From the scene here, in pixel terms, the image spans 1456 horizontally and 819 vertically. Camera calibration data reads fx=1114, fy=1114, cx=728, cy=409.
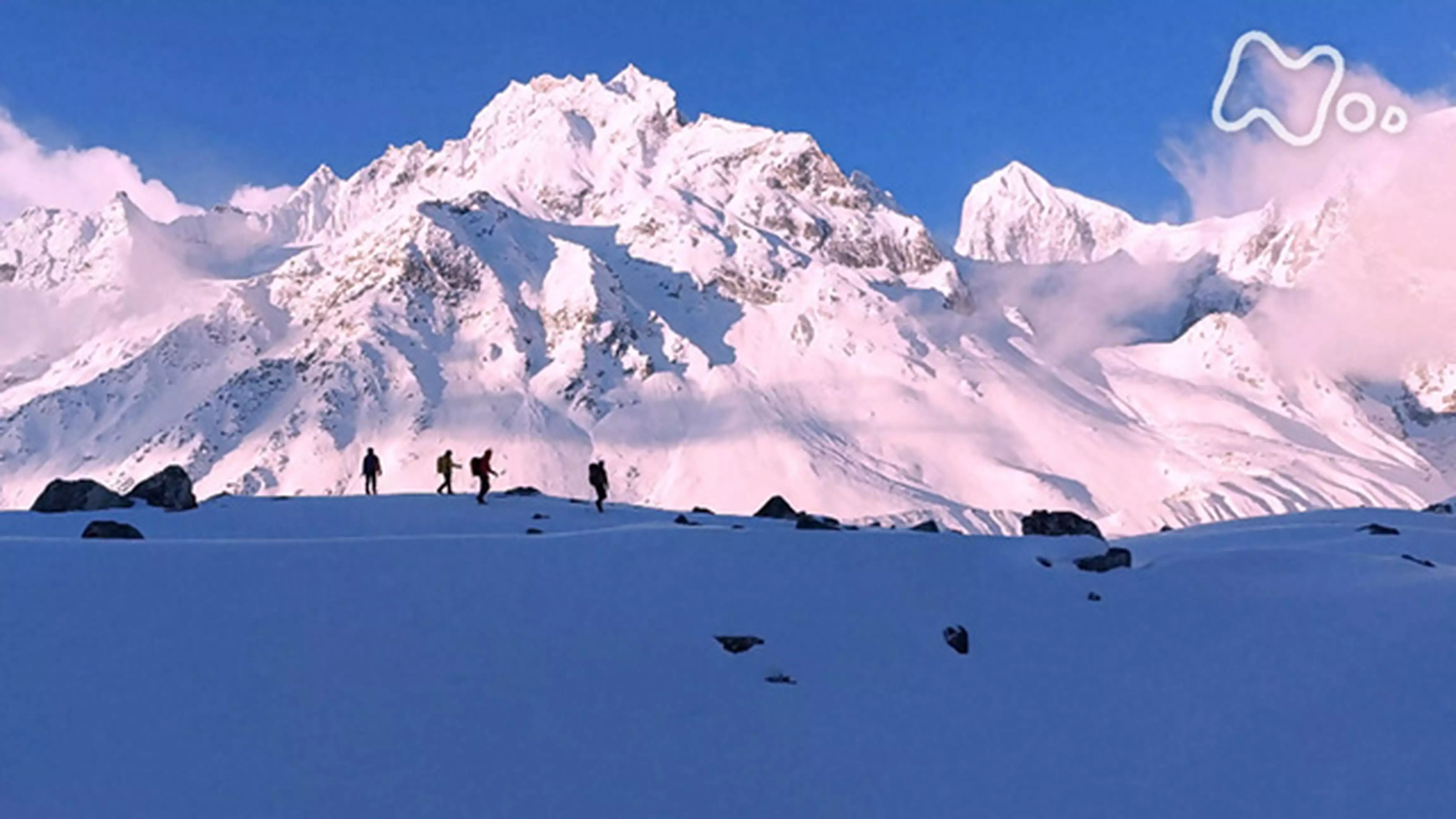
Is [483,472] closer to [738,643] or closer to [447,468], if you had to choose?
[447,468]

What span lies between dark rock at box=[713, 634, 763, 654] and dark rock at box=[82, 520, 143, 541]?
31.5 feet

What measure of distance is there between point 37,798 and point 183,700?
72.6 inches

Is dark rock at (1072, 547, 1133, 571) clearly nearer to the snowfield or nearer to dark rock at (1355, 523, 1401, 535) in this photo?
the snowfield

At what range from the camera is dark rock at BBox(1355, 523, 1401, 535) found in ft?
76.7

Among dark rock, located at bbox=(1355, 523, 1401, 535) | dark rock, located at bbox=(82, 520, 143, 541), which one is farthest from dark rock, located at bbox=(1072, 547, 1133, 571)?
dark rock, located at bbox=(82, 520, 143, 541)

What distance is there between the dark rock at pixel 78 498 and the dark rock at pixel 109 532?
10.1 m

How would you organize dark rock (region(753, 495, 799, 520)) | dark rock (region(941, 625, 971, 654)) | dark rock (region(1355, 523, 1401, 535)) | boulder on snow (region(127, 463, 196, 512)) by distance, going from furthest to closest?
1. dark rock (region(753, 495, 799, 520))
2. boulder on snow (region(127, 463, 196, 512))
3. dark rock (region(1355, 523, 1401, 535))
4. dark rock (region(941, 625, 971, 654))

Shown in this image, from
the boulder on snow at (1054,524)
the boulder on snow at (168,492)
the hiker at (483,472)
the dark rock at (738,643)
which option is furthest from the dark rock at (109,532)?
the boulder on snow at (1054,524)

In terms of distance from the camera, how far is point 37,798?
8.80 meters

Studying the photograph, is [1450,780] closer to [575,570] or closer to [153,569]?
[575,570]

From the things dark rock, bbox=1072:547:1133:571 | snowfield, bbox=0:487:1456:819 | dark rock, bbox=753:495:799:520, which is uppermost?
dark rock, bbox=753:495:799:520

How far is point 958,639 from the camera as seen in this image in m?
14.5

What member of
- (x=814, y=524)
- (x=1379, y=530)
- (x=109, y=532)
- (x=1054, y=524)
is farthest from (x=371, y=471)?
(x=1379, y=530)

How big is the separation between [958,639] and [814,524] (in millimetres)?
9097
